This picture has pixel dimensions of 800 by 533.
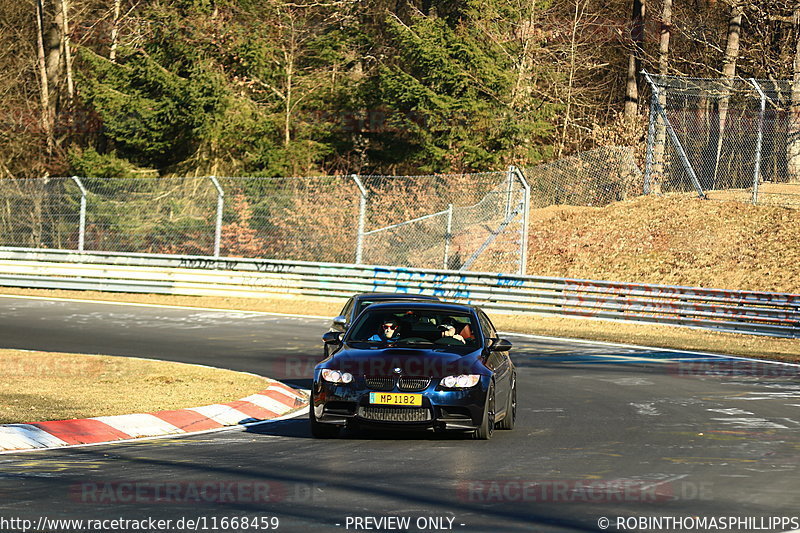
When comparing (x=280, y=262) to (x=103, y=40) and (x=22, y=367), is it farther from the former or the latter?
(x=103, y=40)

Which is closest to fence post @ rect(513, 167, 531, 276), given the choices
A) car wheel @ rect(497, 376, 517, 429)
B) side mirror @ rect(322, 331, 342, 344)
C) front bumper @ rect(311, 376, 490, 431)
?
car wheel @ rect(497, 376, 517, 429)

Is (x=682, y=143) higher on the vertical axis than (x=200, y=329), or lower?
higher

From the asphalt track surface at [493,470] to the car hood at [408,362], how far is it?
657 millimetres

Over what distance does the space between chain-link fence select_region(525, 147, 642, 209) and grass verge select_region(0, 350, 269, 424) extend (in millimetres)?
19995

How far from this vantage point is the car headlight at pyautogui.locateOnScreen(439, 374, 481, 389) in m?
11.1

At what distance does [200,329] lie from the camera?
24922 millimetres

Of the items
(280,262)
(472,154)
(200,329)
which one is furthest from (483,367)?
(472,154)

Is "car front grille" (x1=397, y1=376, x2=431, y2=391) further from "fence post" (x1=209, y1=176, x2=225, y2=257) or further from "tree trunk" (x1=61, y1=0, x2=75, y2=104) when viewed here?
"tree trunk" (x1=61, y1=0, x2=75, y2=104)

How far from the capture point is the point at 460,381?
11.2 m

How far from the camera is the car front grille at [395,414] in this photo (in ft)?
36.1

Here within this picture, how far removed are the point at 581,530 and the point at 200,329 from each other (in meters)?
18.6

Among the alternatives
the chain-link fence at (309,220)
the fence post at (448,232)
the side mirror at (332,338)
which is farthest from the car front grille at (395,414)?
the fence post at (448,232)

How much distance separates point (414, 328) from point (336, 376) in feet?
5.05

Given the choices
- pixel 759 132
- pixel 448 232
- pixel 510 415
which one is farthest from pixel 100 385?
pixel 759 132
